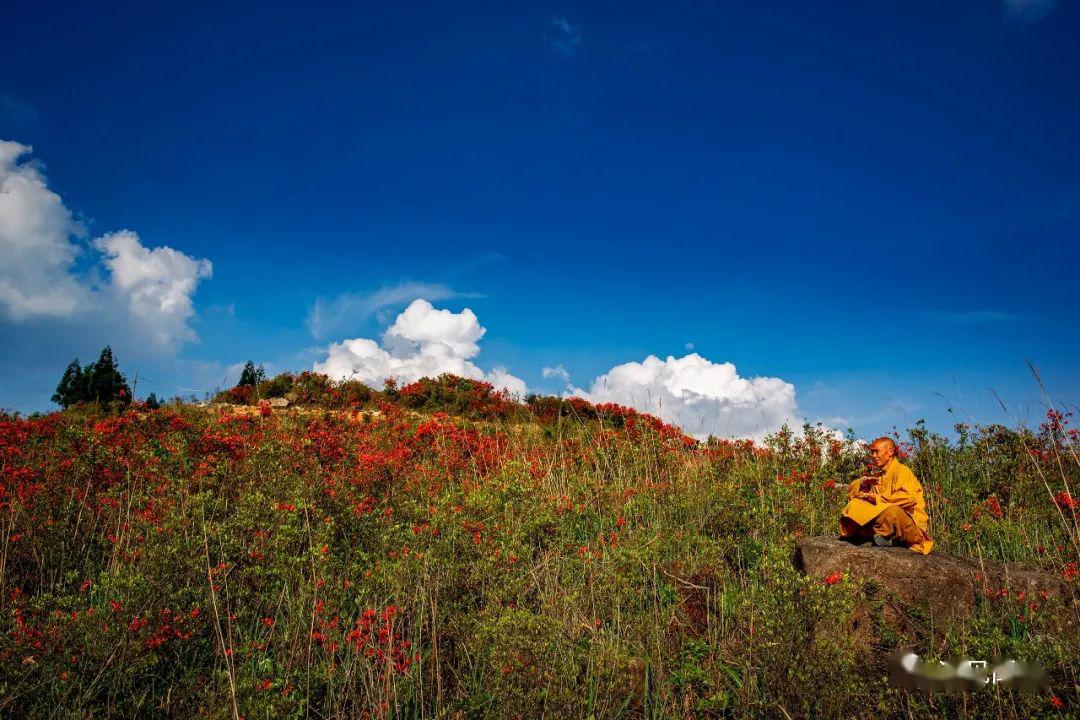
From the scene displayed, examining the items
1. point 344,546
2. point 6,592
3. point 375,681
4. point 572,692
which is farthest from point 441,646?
point 6,592

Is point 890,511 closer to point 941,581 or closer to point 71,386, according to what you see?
point 941,581

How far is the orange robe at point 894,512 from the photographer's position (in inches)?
219

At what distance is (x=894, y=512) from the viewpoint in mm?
5586

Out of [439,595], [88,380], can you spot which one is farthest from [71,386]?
[439,595]

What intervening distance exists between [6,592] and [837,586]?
5.81m

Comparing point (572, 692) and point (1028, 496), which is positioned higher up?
point (1028, 496)

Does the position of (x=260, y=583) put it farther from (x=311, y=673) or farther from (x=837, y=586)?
(x=837, y=586)

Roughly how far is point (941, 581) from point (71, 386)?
35.8m

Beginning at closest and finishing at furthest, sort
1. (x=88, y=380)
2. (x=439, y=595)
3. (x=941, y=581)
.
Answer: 1. (x=439, y=595)
2. (x=941, y=581)
3. (x=88, y=380)

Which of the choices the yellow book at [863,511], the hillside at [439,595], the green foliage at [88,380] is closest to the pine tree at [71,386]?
the green foliage at [88,380]

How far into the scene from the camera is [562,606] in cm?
402

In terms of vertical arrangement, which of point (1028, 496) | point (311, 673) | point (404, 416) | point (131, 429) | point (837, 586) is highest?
point (404, 416)

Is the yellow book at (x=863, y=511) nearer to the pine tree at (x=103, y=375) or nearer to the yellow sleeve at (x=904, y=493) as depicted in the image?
the yellow sleeve at (x=904, y=493)

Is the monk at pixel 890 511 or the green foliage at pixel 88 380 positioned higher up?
the green foliage at pixel 88 380
